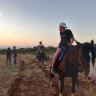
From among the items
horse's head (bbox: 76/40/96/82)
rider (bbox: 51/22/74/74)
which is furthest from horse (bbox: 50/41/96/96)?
rider (bbox: 51/22/74/74)

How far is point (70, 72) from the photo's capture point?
8672mm

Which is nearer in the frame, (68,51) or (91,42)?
(91,42)

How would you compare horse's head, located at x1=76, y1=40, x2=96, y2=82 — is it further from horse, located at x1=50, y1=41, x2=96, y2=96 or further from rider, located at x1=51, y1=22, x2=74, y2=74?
rider, located at x1=51, y1=22, x2=74, y2=74

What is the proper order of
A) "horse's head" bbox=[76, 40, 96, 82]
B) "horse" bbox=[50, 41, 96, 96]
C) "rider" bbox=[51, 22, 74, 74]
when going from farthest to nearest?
"rider" bbox=[51, 22, 74, 74], "horse" bbox=[50, 41, 96, 96], "horse's head" bbox=[76, 40, 96, 82]

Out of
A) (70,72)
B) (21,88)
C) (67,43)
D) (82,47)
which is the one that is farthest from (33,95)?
(82,47)

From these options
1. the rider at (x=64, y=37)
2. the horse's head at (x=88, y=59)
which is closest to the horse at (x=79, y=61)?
the horse's head at (x=88, y=59)

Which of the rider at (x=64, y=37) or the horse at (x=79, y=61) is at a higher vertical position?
the rider at (x=64, y=37)

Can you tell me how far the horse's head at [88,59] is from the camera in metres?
6.71

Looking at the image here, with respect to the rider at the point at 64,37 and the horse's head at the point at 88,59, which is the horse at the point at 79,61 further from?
the rider at the point at 64,37

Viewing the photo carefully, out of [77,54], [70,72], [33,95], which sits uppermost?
[77,54]

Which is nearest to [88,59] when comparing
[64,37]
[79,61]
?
[79,61]

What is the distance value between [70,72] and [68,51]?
2.92ft

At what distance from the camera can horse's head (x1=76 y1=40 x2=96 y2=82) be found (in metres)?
6.71

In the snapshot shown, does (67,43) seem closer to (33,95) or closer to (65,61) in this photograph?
(65,61)
